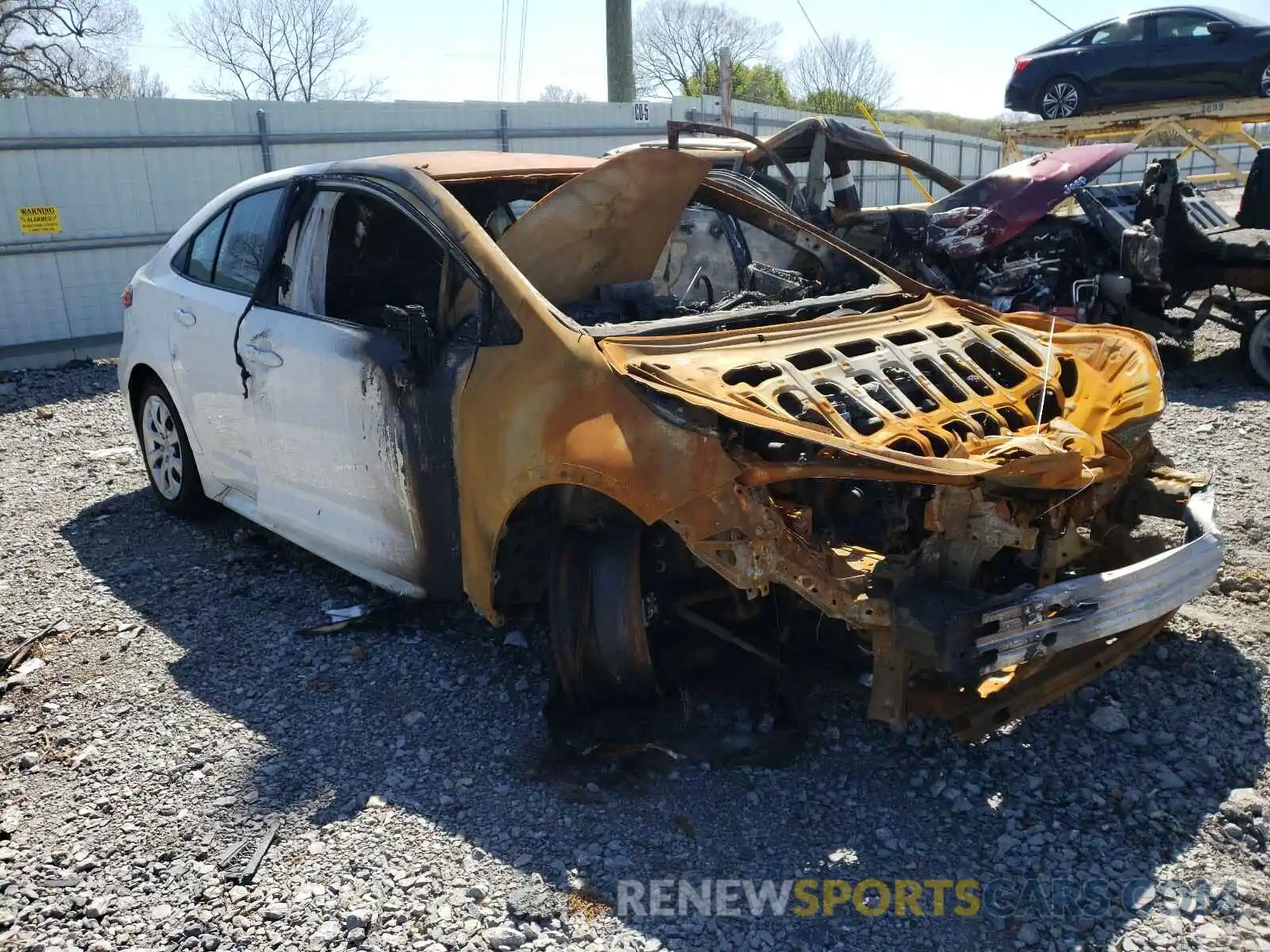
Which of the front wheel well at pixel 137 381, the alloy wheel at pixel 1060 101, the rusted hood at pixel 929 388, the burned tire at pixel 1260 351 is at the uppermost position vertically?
the alloy wheel at pixel 1060 101

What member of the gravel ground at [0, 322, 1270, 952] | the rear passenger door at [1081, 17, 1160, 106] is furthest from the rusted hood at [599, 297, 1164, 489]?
the rear passenger door at [1081, 17, 1160, 106]

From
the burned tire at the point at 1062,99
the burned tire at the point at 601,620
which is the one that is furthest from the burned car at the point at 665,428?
the burned tire at the point at 1062,99

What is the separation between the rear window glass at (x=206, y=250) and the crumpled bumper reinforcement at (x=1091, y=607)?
3653 millimetres

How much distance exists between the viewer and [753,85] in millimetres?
38000

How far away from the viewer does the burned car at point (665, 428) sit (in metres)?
2.66

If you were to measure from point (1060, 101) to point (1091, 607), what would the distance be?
589 inches

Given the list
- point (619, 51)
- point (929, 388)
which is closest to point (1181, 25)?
point (619, 51)

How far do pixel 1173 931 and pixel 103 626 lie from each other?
383 centimetres

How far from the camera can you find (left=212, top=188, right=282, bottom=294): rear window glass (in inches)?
165

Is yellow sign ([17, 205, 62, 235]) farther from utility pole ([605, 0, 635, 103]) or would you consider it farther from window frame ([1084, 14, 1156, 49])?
window frame ([1084, 14, 1156, 49])

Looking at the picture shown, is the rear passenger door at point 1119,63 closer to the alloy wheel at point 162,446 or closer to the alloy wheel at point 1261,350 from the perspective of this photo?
the alloy wheel at point 1261,350

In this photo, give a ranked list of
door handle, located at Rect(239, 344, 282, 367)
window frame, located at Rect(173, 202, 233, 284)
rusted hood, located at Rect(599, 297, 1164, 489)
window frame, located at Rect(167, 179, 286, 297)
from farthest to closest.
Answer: window frame, located at Rect(173, 202, 233, 284) → window frame, located at Rect(167, 179, 286, 297) → door handle, located at Rect(239, 344, 282, 367) → rusted hood, located at Rect(599, 297, 1164, 489)

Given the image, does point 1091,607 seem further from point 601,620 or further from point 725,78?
point 725,78

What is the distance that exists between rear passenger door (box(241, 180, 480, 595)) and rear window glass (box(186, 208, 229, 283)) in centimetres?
69
